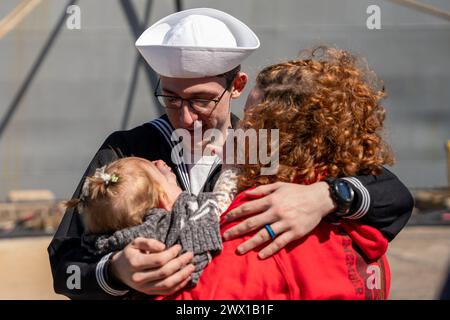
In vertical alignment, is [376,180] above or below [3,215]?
above

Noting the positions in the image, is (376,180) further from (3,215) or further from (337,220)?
(3,215)

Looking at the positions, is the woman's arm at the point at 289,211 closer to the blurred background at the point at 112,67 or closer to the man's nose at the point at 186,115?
the man's nose at the point at 186,115

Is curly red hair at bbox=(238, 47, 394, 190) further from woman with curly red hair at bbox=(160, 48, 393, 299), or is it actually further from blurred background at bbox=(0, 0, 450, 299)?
blurred background at bbox=(0, 0, 450, 299)

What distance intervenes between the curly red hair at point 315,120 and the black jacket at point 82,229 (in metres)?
0.08

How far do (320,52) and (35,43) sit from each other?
5868 mm

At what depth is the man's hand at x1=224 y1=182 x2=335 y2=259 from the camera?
1.91 metres

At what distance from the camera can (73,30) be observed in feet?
24.8

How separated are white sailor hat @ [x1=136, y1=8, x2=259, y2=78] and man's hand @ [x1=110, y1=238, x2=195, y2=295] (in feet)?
2.28

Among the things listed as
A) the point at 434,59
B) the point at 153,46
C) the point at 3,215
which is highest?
the point at 153,46

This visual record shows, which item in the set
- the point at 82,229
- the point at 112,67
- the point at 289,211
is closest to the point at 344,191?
the point at 289,211

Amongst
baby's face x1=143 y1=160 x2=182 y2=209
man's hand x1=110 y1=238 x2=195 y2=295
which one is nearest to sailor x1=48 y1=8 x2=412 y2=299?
man's hand x1=110 y1=238 x2=195 y2=295

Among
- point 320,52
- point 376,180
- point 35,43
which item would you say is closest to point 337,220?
point 376,180

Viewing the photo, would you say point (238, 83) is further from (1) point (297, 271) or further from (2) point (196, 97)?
(1) point (297, 271)
